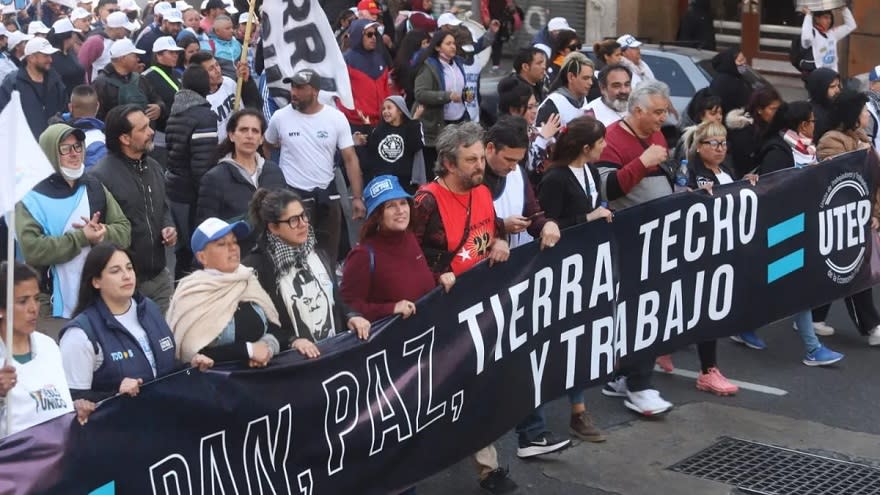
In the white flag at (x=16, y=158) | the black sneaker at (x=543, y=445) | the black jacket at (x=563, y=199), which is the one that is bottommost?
the black sneaker at (x=543, y=445)

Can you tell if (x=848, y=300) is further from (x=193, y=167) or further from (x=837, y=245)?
(x=193, y=167)

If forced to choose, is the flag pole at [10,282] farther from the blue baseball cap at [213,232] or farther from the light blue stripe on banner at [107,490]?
the blue baseball cap at [213,232]

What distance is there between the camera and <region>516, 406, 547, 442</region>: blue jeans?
738 cm

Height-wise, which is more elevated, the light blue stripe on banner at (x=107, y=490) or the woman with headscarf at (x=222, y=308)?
the woman with headscarf at (x=222, y=308)

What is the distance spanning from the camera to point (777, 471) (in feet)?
24.0

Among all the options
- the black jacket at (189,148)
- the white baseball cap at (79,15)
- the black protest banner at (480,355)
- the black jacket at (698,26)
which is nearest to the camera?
the black protest banner at (480,355)

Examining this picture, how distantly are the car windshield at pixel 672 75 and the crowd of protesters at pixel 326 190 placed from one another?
70.6 inches

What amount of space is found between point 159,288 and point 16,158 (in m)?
3.16

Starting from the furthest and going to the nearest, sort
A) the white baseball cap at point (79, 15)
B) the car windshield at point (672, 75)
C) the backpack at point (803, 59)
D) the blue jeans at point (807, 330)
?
the white baseball cap at point (79, 15) < the backpack at point (803, 59) < the car windshield at point (672, 75) < the blue jeans at point (807, 330)

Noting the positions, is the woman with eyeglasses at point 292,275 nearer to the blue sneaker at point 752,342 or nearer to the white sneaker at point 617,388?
the white sneaker at point 617,388

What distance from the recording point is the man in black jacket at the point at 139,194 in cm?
786

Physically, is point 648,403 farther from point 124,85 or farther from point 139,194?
point 124,85

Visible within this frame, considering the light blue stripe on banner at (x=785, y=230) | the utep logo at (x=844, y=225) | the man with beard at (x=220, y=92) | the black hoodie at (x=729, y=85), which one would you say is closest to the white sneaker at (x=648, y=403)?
the light blue stripe on banner at (x=785, y=230)

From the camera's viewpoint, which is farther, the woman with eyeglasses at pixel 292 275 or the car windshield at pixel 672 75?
the car windshield at pixel 672 75
